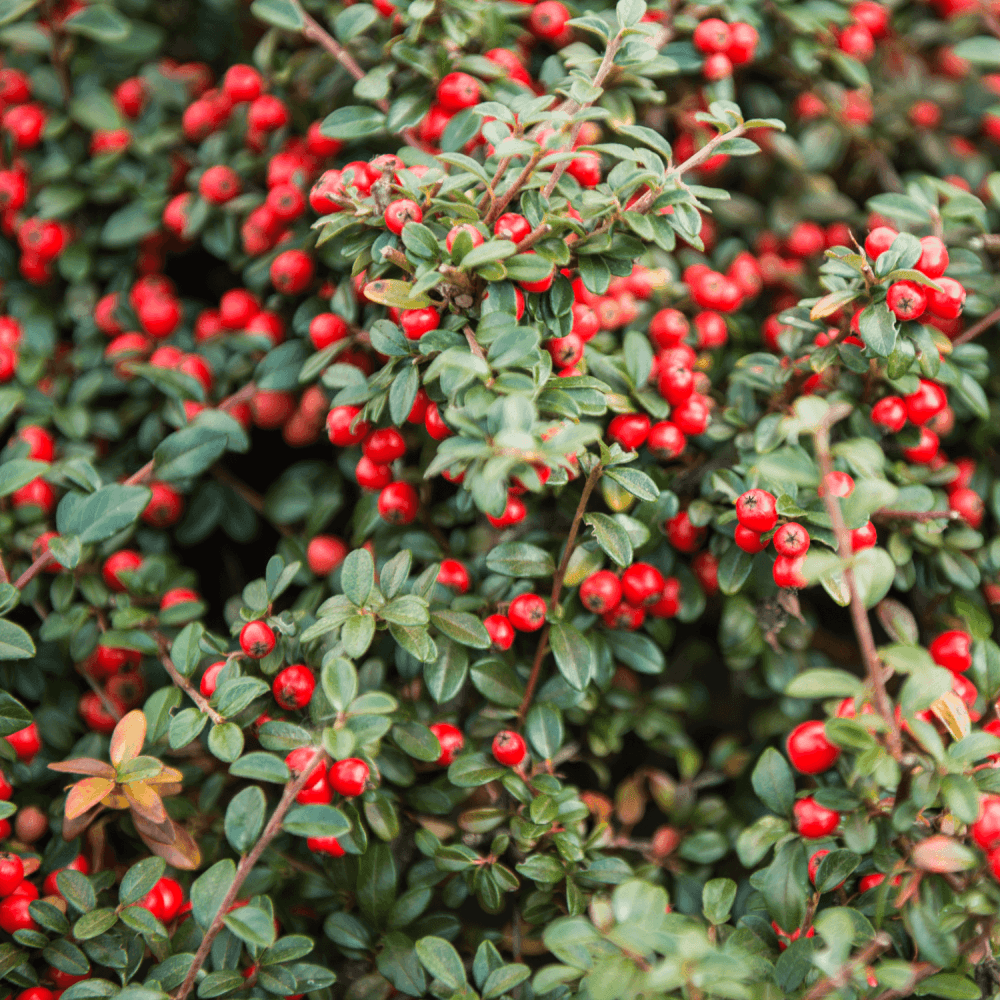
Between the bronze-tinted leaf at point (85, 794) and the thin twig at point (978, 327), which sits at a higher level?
the thin twig at point (978, 327)

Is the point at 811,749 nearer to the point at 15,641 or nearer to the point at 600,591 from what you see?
the point at 600,591

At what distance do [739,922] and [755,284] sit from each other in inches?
56.5

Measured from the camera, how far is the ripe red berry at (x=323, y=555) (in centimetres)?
188

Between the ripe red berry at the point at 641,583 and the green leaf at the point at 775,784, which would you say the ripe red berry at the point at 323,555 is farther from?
the green leaf at the point at 775,784

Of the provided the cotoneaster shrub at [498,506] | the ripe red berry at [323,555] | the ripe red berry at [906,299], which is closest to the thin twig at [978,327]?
the cotoneaster shrub at [498,506]

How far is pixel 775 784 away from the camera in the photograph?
1556 mm

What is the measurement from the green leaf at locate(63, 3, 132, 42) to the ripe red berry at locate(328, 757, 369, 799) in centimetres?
191

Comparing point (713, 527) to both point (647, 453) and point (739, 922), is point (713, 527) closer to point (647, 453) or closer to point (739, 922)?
point (647, 453)

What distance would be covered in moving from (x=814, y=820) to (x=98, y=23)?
8.12ft

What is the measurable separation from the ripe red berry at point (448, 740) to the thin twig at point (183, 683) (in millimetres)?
416

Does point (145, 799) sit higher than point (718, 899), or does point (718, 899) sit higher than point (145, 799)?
point (145, 799)

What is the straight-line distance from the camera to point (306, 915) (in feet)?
5.63

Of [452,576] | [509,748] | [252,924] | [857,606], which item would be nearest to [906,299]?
[857,606]

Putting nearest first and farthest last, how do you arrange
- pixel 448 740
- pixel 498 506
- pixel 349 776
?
pixel 498 506 < pixel 349 776 < pixel 448 740
